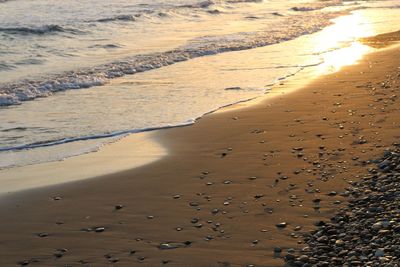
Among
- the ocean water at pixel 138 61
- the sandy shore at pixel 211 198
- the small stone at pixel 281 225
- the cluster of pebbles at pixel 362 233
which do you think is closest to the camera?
the cluster of pebbles at pixel 362 233

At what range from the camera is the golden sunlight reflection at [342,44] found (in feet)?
55.5

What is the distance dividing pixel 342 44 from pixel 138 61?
647cm

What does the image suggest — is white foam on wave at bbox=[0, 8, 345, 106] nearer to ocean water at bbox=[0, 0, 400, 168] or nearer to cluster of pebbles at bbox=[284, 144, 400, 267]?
ocean water at bbox=[0, 0, 400, 168]

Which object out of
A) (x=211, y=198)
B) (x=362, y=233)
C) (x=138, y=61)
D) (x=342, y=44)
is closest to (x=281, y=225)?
(x=362, y=233)

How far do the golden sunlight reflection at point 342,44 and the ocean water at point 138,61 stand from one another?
0.03 meters

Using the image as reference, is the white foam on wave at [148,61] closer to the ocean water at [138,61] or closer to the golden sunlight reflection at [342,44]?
the ocean water at [138,61]

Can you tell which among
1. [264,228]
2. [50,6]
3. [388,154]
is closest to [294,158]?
[388,154]

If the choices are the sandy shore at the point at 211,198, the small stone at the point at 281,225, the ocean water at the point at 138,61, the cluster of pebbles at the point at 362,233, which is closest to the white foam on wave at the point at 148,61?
the ocean water at the point at 138,61

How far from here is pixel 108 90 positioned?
14539mm

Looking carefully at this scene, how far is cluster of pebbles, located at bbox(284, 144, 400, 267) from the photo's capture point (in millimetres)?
5332

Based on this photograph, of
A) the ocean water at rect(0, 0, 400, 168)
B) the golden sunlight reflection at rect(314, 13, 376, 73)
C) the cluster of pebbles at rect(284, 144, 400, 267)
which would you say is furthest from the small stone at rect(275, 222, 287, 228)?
the golden sunlight reflection at rect(314, 13, 376, 73)

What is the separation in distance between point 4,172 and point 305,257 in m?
4.64

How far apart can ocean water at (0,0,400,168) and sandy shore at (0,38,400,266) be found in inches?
62.5

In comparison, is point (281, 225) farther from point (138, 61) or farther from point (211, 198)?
point (138, 61)
